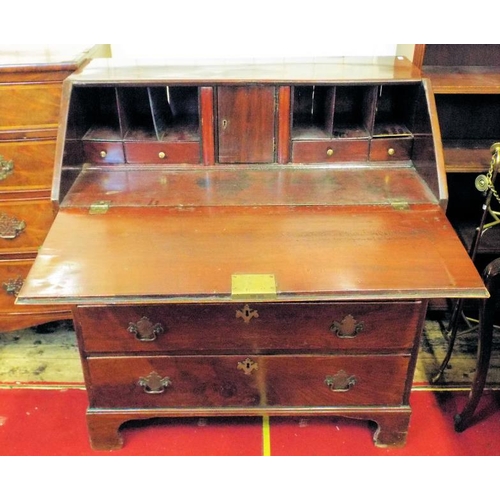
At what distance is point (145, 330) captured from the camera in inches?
65.6

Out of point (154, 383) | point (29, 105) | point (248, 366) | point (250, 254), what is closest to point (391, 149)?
point (250, 254)

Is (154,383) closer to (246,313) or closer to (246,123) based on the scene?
(246,313)

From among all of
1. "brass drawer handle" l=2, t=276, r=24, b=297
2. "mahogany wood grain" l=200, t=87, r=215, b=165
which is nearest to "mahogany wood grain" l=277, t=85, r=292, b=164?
"mahogany wood grain" l=200, t=87, r=215, b=165

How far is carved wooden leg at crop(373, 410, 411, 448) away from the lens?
6.13 feet

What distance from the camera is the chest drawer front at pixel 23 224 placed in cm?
212

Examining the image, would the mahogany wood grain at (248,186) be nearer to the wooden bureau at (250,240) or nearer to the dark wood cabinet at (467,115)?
the wooden bureau at (250,240)

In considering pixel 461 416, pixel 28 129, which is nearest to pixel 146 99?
pixel 28 129

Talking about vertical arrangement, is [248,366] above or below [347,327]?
below

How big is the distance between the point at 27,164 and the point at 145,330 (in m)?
0.86

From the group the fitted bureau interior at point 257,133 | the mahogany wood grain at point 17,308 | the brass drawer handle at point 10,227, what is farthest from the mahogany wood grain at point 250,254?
the mahogany wood grain at point 17,308

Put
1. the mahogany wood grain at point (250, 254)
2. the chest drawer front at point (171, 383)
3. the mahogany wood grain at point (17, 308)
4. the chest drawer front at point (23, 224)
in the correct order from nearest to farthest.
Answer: the mahogany wood grain at point (250, 254), the chest drawer front at point (171, 383), the chest drawer front at point (23, 224), the mahogany wood grain at point (17, 308)

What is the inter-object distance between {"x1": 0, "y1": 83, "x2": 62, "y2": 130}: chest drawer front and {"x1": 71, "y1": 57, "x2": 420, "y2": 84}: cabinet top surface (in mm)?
150

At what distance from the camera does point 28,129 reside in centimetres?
199

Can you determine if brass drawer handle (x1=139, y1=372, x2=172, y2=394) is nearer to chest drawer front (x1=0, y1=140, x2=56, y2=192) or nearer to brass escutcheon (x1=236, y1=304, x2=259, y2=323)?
brass escutcheon (x1=236, y1=304, x2=259, y2=323)
